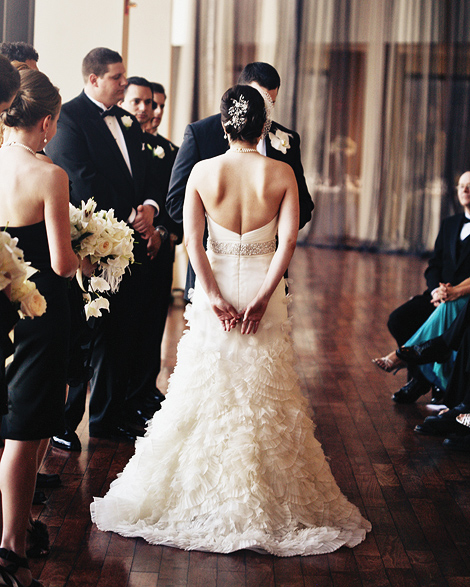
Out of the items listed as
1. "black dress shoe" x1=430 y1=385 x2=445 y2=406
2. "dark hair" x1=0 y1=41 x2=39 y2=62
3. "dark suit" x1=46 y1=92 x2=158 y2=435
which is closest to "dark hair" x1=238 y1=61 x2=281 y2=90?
"dark suit" x1=46 y1=92 x2=158 y2=435

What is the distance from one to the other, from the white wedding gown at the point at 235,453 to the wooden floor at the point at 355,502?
3.3 inches

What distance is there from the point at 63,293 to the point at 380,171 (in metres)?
11.5

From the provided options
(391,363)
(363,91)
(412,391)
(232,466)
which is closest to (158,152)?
(391,363)

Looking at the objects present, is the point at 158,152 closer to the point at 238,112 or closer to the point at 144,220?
the point at 144,220

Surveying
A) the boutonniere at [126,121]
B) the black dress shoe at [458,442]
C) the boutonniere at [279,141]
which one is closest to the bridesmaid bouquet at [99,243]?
the boutonniere at [279,141]

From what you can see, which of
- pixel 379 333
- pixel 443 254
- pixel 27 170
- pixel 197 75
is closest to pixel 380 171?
pixel 197 75

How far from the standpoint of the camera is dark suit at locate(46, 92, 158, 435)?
3949 millimetres

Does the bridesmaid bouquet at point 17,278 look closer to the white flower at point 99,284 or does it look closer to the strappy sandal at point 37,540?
the white flower at point 99,284

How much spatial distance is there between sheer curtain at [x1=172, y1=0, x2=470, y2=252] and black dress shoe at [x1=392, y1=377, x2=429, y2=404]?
8597mm

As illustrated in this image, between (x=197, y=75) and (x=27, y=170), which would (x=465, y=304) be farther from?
(x=197, y=75)

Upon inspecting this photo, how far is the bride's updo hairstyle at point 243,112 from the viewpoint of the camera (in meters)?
2.94

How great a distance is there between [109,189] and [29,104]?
1.59 m

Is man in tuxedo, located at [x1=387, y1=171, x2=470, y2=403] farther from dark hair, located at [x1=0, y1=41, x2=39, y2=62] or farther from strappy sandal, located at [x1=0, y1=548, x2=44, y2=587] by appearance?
strappy sandal, located at [x1=0, y1=548, x2=44, y2=587]

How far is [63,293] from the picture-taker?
2.57 m
